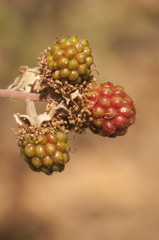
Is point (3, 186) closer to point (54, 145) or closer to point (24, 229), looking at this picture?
point (24, 229)

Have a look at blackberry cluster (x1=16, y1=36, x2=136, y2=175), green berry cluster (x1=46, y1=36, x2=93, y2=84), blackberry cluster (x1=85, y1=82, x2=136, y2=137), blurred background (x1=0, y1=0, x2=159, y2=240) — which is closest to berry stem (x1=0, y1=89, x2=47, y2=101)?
blackberry cluster (x1=16, y1=36, x2=136, y2=175)

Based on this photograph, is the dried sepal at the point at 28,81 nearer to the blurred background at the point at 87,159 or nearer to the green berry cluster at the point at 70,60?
the green berry cluster at the point at 70,60

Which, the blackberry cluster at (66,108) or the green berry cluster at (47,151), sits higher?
the blackberry cluster at (66,108)

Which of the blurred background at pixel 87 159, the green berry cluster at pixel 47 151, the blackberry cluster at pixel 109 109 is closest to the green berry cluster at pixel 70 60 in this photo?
the blackberry cluster at pixel 109 109

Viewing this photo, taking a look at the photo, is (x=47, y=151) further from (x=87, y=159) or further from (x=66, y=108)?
(x=87, y=159)

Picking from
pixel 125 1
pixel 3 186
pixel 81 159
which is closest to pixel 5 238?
pixel 3 186


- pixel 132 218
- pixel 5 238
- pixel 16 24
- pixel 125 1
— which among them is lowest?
pixel 5 238
